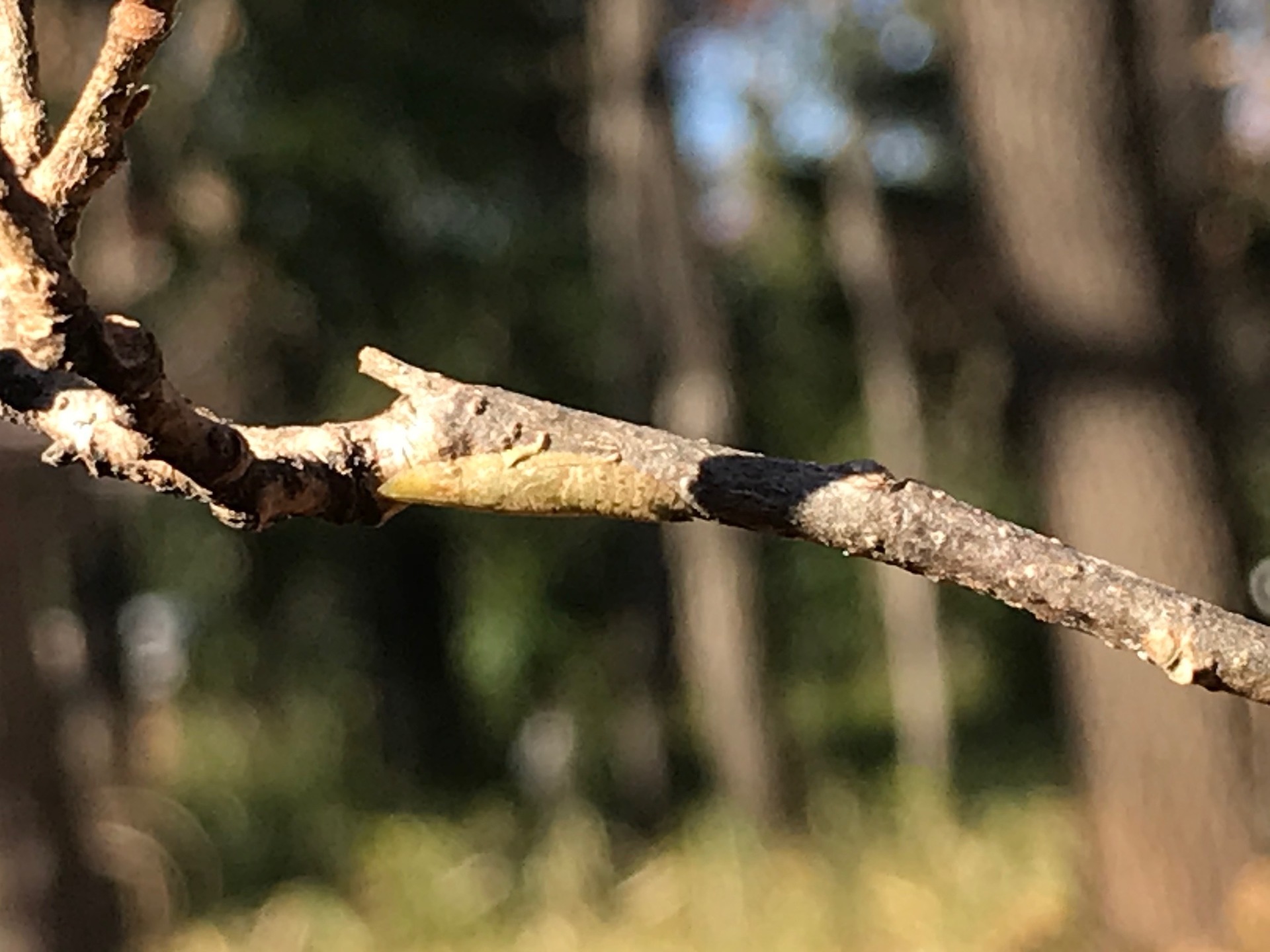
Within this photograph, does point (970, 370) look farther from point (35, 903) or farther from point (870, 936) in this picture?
point (35, 903)

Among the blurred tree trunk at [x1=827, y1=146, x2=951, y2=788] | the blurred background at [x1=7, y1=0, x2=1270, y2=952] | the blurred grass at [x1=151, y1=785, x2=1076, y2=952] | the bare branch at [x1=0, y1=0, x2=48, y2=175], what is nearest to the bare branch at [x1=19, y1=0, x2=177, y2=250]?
the bare branch at [x1=0, y1=0, x2=48, y2=175]

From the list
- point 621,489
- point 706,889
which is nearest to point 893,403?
point 706,889

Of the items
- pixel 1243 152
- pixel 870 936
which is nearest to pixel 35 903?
pixel 870 936

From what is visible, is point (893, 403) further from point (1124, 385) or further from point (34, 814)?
point (34, 814)

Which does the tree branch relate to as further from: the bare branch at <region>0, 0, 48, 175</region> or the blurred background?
the blurred background

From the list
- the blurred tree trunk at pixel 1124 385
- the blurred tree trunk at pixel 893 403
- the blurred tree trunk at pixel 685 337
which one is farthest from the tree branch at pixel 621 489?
the blurred tree trunk at pixel 893 403
